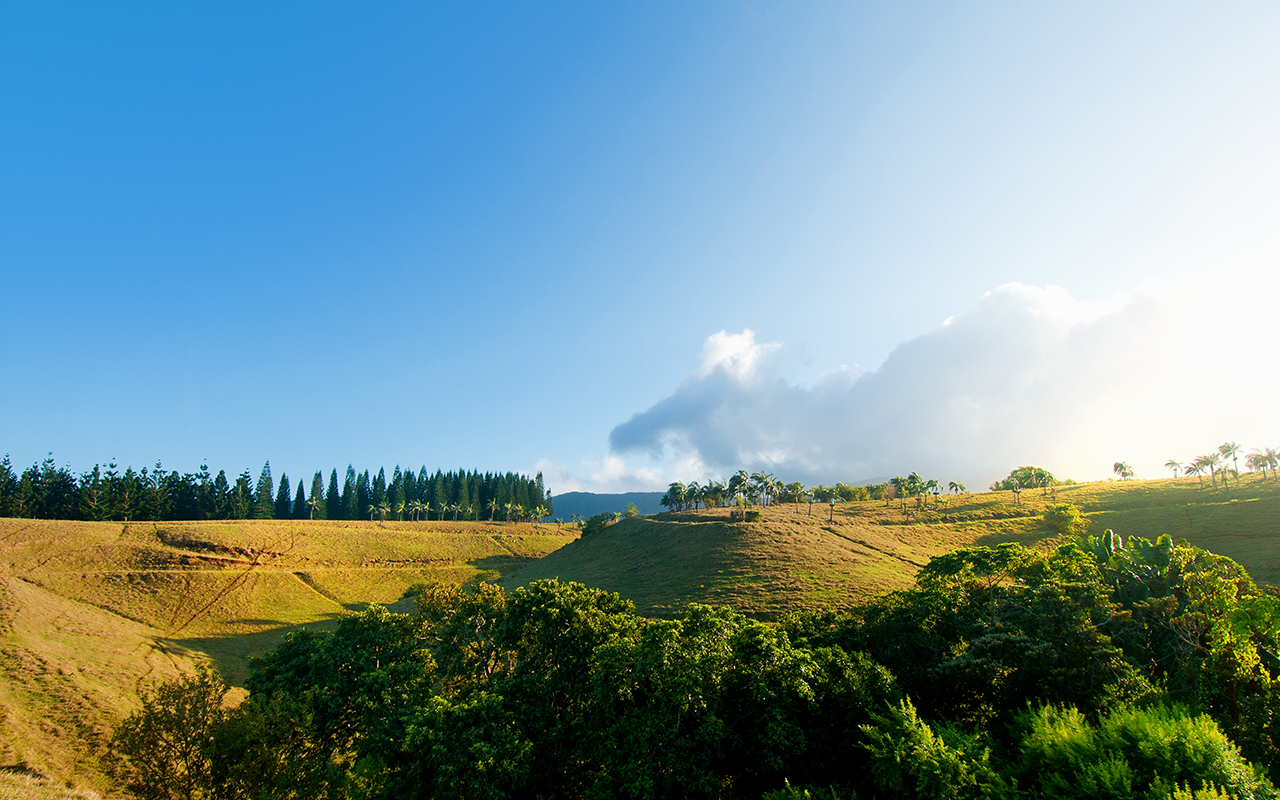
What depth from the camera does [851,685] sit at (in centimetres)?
2684

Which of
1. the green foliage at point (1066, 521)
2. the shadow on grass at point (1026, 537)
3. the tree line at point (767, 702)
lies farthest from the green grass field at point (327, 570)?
the tree line at point (767, 702)

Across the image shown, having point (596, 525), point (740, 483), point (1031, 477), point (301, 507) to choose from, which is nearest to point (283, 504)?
point (301, 507)

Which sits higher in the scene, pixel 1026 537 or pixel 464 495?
pixel 464 495

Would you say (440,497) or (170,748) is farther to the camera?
(440,497)

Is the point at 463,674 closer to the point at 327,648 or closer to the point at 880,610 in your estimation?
the point at 327,648

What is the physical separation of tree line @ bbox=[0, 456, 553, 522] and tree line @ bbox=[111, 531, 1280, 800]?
388 ft

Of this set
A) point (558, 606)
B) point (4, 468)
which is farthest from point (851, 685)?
point (4, 468)

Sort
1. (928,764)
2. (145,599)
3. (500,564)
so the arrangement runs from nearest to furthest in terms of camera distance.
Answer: (928,764), (145,599), (500,564)

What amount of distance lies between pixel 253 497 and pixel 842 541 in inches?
5833

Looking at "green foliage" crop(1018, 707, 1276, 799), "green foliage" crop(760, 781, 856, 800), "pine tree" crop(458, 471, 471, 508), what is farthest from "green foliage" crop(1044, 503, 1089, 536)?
"pine tree" crop(458, 471, 471, 508)

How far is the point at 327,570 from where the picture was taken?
93.5 meters

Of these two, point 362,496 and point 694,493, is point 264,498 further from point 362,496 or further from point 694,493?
point 694,493

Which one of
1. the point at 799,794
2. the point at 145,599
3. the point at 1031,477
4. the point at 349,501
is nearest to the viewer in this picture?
the point at 799,794

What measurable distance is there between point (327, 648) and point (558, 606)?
1735cm
